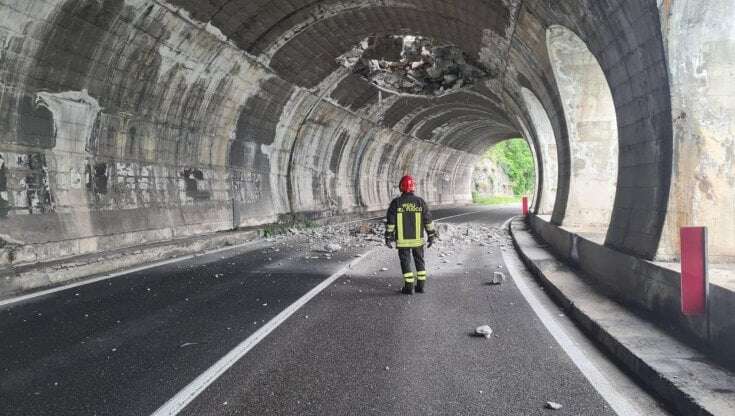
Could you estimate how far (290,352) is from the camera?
175 inches

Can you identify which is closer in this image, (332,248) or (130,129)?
(130,129)

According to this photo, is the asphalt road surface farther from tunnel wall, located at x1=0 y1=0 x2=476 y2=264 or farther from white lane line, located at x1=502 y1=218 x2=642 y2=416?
tunnel wall, located at x1=0 y1=0 x2=476 y2=264

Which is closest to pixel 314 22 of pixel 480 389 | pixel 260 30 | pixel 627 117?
pixel 260 30

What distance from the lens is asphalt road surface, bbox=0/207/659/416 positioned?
3416 mm

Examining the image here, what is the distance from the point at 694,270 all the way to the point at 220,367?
12.7 ft

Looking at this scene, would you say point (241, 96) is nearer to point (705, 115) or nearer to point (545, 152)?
point (545, 152)

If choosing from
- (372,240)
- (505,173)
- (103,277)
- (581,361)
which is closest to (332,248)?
(372,240)

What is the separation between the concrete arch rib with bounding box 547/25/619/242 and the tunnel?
1.2 inches

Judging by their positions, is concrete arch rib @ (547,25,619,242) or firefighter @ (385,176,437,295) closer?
firefighter @ (385,176,437,295)

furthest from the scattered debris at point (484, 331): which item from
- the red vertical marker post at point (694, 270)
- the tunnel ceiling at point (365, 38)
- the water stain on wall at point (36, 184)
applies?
the water stain on wall at point (36, 184)

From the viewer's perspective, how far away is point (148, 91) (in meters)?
11.6

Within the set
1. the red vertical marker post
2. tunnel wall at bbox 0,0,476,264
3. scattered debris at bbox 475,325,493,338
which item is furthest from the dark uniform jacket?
tunnel wall at bbox 0,0,476,264

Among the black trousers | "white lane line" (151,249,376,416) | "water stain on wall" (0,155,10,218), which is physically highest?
"water stain on wall" (0,155,10,218)

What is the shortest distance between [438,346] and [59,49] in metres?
8.58
